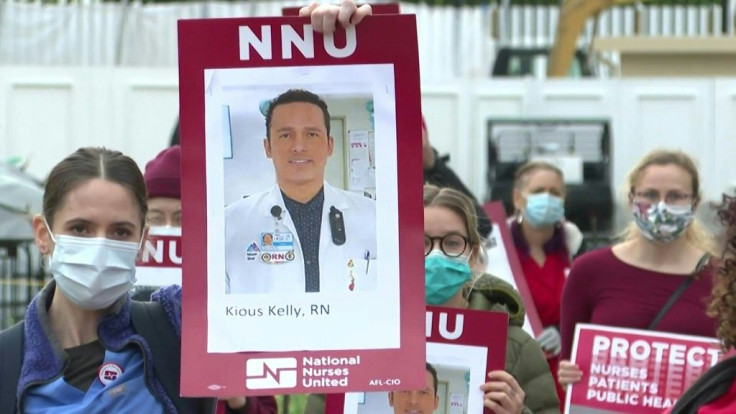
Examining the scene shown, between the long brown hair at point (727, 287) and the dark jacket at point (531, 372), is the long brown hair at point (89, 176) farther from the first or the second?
the long brown hair at point (727, 287)

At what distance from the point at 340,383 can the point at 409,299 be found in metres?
0.24

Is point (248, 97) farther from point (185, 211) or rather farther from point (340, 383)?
point (340, 383)

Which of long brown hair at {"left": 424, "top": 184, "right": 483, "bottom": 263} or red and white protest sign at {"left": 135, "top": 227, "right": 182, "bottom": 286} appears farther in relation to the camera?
red and white protest sign at {"left": 135, "top": 227, "right": 182, "bottom": 286}

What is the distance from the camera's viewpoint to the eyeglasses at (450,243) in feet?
15.4

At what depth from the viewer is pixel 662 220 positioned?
250 inches

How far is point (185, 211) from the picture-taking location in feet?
10.9

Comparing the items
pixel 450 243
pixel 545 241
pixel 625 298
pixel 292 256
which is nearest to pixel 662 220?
pixel 625 298

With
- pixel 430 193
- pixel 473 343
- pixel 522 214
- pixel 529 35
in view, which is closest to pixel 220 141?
pixel 473 343

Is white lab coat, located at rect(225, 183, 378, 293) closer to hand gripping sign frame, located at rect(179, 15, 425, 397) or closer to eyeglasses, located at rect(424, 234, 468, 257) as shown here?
hand gripping sign frame, located at rect(179, 15, 425, 397)

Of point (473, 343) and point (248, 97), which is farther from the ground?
point (248, 97)

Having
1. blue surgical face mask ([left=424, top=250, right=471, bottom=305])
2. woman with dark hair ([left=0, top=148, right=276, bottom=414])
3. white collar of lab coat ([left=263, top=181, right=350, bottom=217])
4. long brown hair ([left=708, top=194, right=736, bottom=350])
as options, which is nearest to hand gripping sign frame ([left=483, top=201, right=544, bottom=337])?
blue surgical face mask ([left=424, top=250, right=471, bottom=305])

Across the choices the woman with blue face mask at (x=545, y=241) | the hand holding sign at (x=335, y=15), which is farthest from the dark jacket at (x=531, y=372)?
the woman with blue face mask at (x=545, y=241)

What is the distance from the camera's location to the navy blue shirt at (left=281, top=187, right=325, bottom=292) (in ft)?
11.1

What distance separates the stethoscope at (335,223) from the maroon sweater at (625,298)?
115 inches
